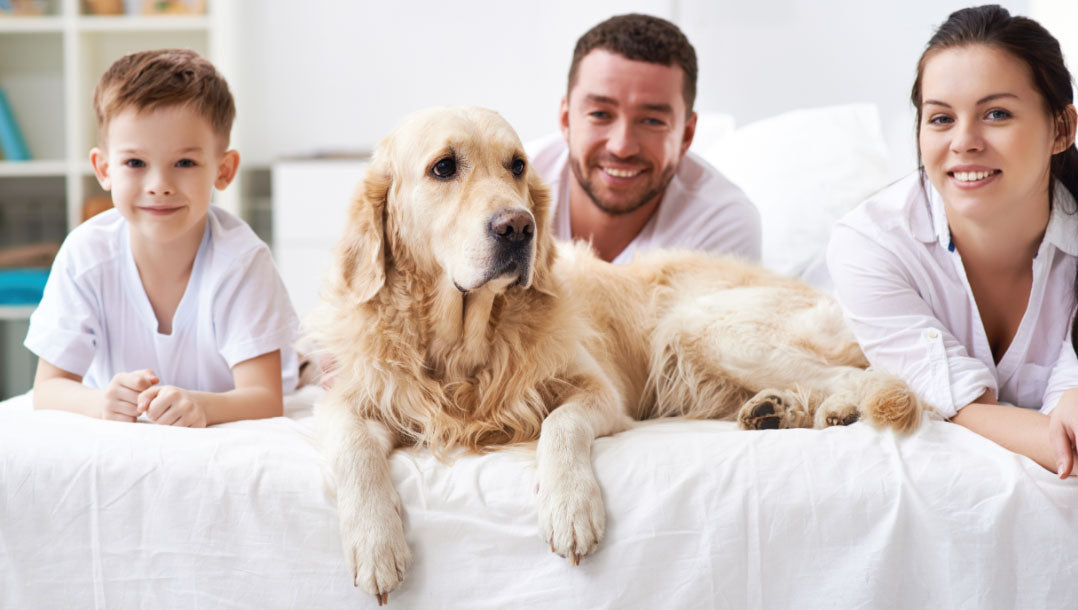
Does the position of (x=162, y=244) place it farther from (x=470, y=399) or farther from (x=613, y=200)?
(x=613, y=200)

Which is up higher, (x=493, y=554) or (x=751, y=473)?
(x=751, y=473)

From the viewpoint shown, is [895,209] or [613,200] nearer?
[895,209]

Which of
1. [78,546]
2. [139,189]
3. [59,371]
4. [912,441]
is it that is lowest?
[78,546]

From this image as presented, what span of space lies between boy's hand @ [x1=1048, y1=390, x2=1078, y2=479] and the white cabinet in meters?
3.66

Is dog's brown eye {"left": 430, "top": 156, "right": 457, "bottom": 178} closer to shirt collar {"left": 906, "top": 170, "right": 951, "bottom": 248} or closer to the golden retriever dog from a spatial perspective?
the golden retriever dog

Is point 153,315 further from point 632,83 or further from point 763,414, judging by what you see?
point 632,83

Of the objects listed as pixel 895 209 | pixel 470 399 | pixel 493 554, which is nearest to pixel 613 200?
pixel 895 209

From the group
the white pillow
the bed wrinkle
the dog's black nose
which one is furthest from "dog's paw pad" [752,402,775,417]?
the white pillow

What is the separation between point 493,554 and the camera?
1366mm

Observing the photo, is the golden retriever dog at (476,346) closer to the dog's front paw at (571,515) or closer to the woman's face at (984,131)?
the dog's front paw at (571,515)

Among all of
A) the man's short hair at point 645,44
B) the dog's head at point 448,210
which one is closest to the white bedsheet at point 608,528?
the dog's head at point 448,210

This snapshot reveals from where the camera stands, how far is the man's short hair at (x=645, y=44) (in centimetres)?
249

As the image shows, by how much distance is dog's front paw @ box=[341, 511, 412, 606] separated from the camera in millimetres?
1291

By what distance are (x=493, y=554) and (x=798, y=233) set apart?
1.80m
